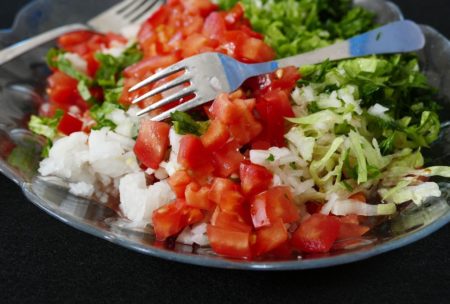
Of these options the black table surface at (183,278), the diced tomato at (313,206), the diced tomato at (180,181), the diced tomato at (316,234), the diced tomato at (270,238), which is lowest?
the black table surface at (183,278)

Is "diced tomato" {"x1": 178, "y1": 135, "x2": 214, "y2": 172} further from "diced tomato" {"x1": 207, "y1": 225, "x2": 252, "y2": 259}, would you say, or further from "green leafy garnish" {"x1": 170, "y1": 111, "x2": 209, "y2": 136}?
"diced tomato" {"x1": 207, "y1": 225, "x2": 252, "y2": 259}

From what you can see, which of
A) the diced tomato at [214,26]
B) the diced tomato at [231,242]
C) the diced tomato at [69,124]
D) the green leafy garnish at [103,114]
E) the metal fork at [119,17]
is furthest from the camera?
the metal fork at [119,17]

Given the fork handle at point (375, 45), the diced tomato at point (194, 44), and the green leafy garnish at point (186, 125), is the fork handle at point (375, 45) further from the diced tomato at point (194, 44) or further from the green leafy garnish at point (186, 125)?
the green leafy garnish at point (186, 125)

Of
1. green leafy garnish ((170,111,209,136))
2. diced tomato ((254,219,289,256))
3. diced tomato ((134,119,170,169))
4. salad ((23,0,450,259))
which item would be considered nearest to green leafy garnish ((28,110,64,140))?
salad ((23,0,450,259))

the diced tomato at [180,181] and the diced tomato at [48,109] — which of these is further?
the diced tomato at [48,109]

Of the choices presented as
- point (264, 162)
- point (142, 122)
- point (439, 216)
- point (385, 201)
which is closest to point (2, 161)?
point (142, 122)

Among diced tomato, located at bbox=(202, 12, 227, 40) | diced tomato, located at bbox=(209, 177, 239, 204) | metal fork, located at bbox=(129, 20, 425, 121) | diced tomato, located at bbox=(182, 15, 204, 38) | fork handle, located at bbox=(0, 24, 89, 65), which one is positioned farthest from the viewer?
fork handle, located at bbox=(0, 24, 89, 65)

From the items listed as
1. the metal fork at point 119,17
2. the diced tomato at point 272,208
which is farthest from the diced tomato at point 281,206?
the metal fork at point 119,17
